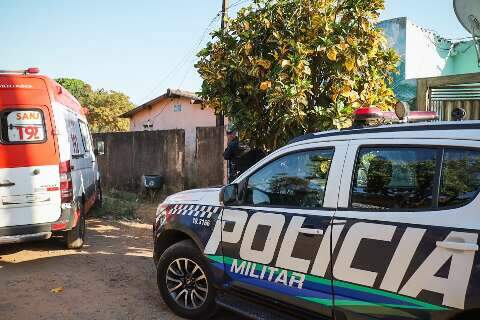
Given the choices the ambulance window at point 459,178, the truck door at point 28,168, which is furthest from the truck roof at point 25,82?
the ambulance window at point 459,178

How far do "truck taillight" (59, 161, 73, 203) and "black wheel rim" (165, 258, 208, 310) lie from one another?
2.43 meters

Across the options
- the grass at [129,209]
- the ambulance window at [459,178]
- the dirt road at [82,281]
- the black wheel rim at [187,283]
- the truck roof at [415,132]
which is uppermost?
the truck roof at [415,132]

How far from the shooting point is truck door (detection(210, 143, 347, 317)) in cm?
313

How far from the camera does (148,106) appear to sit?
26.7m

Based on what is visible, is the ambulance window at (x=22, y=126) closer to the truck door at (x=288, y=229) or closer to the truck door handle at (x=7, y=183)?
the truck door handle at (x=7, y=183)

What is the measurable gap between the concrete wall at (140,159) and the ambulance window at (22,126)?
22.4 feet

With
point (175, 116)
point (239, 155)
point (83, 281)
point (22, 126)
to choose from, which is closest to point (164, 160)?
point (239, 155)

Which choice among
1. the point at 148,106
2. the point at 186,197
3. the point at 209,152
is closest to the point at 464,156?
the point at 186,197

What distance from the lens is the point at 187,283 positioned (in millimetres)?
4223

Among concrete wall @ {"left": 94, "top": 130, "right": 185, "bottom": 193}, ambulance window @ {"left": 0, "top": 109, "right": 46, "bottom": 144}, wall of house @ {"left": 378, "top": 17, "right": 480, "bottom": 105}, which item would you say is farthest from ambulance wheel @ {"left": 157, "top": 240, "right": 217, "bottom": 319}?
concrete wall @ {"left": 94, "top": 130, "right": 185, "bottom": 193}

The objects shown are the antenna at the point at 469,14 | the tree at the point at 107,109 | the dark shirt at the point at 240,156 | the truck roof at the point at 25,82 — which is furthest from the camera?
the tree at the point at 107,109

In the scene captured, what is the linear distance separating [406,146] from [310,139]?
2.69 ft

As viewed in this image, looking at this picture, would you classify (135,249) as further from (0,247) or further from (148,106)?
(148,106)

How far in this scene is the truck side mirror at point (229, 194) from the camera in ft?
12.4
